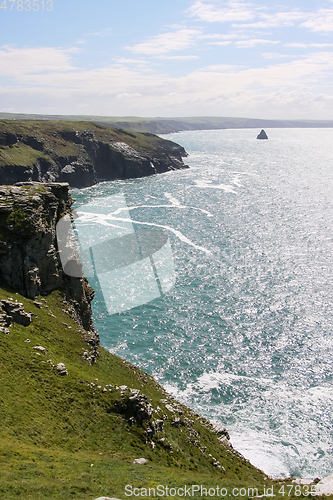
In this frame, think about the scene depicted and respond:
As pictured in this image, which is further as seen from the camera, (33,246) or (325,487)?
(33,246)

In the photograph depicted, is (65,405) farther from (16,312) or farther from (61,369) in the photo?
(16,312)

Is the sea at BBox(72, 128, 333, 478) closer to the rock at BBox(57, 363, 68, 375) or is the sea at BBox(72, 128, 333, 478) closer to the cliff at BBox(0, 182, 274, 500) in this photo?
the cliff at BBox(0, 182, 274, 500)

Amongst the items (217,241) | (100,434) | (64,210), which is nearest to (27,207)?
(64,210)

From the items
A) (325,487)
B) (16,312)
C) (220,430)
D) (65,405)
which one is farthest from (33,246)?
(325,487)

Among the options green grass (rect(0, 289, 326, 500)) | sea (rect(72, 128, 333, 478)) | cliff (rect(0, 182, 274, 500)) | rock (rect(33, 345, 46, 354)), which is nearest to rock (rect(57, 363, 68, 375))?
cliff (rect(0, 182, 274, 500))

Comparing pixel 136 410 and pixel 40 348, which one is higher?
pixel 40 348
